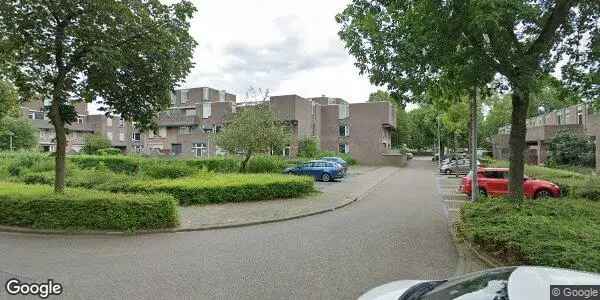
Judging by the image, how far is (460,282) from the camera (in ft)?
10.4

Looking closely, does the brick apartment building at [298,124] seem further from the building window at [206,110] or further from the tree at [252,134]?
the tree at [252,134]

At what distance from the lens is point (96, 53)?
9320mm

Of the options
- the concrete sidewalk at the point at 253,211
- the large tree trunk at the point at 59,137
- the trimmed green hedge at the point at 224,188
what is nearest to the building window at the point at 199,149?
the trimmed green hedge at the point at 224,188

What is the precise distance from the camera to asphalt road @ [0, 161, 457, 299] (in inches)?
236

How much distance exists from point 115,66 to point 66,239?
14.2 ft

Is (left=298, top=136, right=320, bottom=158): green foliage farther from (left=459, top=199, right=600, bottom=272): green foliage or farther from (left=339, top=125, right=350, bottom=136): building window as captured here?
(left=459, top=199, right=600, bottom=272): green foliage

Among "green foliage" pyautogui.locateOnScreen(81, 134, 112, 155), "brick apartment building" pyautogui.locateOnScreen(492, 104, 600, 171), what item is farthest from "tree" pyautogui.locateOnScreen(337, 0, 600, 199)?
"green foliage" pyautogui.locateOnScreen(81, 134, 112, 155)

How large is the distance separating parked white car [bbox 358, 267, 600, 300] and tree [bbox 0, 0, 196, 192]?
28.9 feet

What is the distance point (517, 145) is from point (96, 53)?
1046 centimetres

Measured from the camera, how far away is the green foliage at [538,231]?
5.37 meters

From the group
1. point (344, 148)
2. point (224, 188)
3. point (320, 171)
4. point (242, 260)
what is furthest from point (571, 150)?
point (242, 260)

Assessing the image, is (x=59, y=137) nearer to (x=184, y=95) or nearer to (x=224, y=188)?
(x=224, y=188)

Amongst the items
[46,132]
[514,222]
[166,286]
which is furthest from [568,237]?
[46,132]

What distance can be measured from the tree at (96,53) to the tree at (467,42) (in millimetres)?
4820
